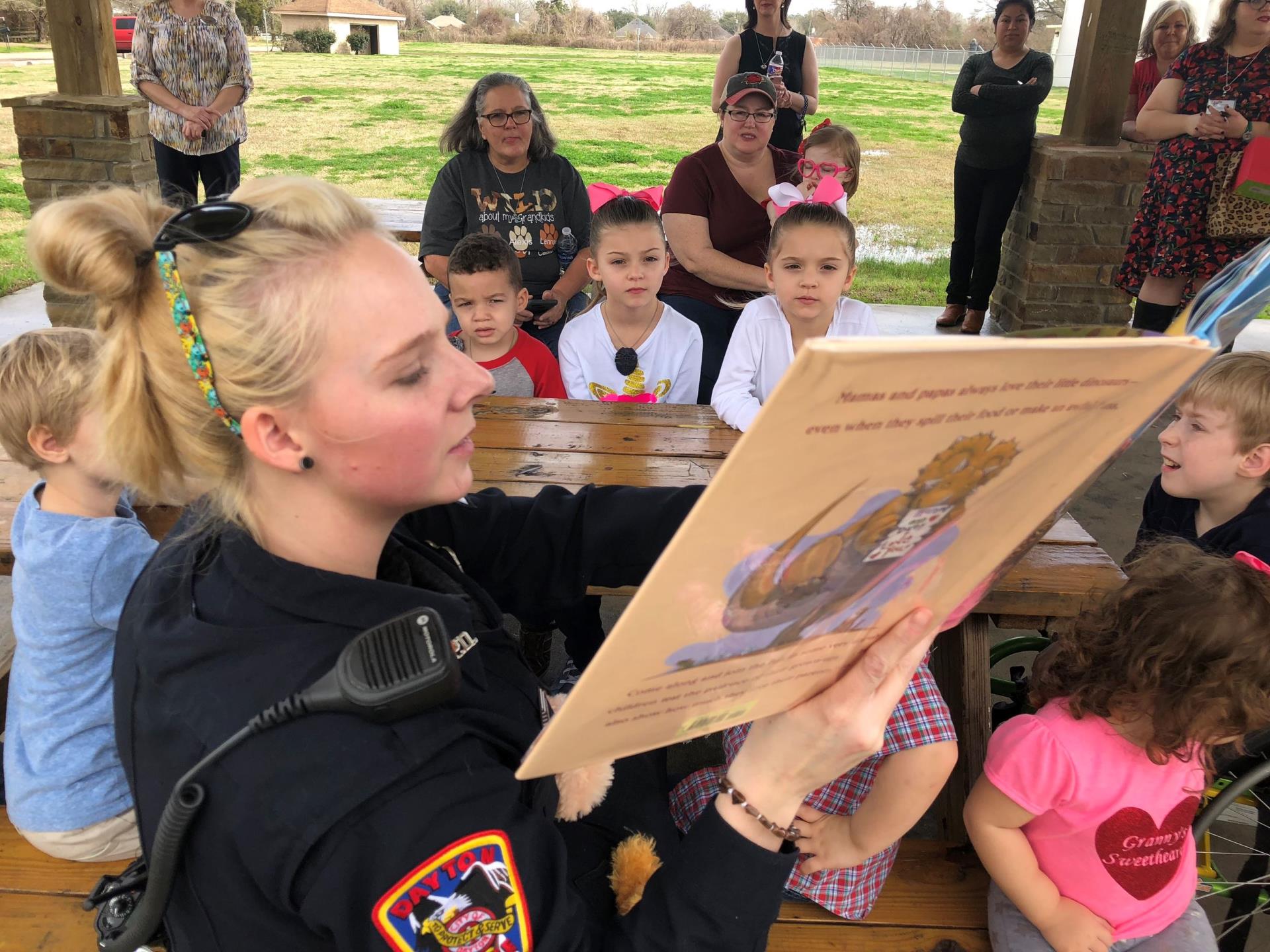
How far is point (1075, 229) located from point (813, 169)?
2.11 meters

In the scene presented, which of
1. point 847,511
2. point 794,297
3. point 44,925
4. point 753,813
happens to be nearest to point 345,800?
point 753,813

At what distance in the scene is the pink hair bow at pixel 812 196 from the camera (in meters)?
3.42

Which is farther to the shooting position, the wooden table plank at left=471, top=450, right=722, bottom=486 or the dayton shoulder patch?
the wooden table plank at left=471, top=450, right=722, bottom=486

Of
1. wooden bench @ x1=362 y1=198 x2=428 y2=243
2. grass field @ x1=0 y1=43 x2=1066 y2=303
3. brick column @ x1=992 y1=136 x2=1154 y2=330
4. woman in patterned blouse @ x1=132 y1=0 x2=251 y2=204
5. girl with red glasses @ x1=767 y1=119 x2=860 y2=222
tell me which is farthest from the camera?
grass field @ x1=0 y1=43 x2=1066 y2=303

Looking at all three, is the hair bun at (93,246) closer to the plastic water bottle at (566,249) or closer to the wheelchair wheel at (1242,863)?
the wheelchair wheel at (1242,863)

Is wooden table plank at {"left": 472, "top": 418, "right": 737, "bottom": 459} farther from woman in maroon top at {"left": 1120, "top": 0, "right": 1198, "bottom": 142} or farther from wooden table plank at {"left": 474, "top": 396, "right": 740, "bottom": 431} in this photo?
woman in maroon top at {"left": 1120, "top": 0, "right": 1198, "bottom": 142}

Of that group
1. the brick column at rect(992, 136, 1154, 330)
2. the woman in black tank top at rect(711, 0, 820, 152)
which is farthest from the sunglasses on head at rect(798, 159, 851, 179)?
the brick column at rect(992, 136, 1154, 330)

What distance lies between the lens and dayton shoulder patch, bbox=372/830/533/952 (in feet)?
2.82

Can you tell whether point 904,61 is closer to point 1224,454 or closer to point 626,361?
point 626,361

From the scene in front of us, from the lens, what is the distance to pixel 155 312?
42.2 inches

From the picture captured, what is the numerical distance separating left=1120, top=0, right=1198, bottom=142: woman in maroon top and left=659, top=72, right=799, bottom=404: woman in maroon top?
10.2 ft

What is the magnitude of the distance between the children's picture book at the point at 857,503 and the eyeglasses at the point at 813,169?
11.1ft

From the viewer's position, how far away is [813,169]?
13.7 feet

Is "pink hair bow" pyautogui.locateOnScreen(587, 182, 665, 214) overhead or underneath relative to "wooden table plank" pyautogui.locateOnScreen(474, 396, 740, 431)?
overhead
